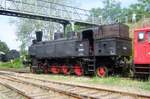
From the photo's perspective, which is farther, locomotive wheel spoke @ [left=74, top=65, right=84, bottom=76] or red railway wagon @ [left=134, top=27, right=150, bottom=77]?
locomotive wheel spoke @ [left=74, top=65, right=84, bottom=76]

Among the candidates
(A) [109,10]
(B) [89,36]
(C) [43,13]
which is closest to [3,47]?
(A) [109,10]

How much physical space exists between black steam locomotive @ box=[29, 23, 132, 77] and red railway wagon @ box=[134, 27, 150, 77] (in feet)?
7.99

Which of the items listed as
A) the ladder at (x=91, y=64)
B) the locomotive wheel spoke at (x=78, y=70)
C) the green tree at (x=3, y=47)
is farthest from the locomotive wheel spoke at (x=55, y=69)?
the green tree at (x=3, y=47)

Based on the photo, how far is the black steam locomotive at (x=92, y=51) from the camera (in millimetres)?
19031

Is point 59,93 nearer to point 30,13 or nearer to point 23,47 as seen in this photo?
point 30,13

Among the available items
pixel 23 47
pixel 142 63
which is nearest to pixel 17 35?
pixel 23 47

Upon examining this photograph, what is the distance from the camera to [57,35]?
2558 cm

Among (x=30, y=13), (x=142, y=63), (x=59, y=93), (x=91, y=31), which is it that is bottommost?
(x=59, y=93)

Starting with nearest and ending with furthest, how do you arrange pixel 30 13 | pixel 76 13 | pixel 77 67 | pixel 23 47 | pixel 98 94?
pixel 98 94 → pixel 77 67 → pixel 30 13 → pixel 76 13 → pixel 23 47

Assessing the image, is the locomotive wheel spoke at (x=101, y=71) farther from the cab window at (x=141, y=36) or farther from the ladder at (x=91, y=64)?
the cab window at (x=141, y=36)

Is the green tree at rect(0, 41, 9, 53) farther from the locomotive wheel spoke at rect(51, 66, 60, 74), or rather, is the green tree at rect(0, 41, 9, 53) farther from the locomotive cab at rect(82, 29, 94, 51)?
the locomotive cab at rect(82, 29, 94, 51)

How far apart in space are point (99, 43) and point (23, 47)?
44.0m

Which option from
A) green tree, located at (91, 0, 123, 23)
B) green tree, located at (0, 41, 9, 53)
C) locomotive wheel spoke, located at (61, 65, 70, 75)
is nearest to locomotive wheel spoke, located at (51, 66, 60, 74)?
locomotive wheel spoke, located at (61, 65, 70, 75)

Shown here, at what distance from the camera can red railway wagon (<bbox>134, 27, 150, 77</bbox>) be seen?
15.9 metres
